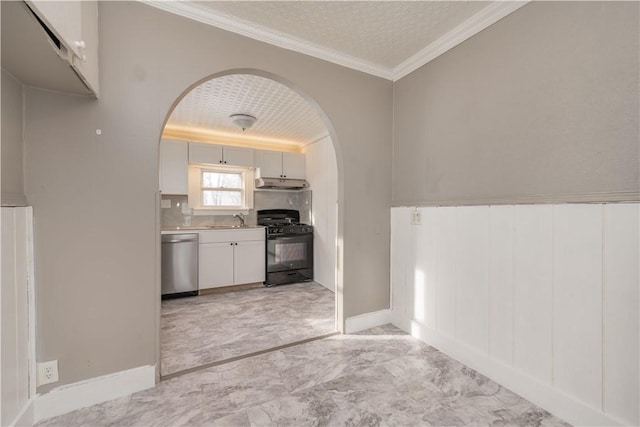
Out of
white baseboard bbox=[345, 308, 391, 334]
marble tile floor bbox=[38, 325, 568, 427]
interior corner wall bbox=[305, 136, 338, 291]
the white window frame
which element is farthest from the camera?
the white window frame

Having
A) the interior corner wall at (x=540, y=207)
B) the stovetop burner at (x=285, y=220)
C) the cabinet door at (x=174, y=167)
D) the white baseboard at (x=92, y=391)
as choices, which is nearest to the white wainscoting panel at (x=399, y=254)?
the interior corner wall at (x=540, y=207)

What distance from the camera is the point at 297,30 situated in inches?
80.2

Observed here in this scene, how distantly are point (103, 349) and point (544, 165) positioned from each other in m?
2.79

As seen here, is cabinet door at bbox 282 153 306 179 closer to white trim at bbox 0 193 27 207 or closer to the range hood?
the range hood

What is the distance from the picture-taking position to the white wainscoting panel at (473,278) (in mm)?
1838

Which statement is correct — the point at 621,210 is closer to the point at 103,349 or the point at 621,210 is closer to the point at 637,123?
the point at 637,123

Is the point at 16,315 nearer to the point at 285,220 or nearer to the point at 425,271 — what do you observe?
the point at 425,271

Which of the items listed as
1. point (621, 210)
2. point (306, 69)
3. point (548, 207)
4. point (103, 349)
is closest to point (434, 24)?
point (306, 69)

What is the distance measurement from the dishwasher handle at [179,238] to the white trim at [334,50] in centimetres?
267

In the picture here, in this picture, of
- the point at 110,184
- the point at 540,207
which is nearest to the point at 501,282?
the point at 540,207

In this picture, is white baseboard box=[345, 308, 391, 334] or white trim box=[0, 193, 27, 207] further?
white baseboard box=[345, 308, 391, 334]

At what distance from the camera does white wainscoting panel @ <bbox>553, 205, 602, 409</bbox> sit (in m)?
1.33

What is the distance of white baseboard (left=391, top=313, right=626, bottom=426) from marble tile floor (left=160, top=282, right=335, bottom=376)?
37.9 inches

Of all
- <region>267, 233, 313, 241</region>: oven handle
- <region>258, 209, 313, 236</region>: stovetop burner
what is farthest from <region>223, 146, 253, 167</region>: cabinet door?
<region>267, 233, 313, 241</region>: oven handle
